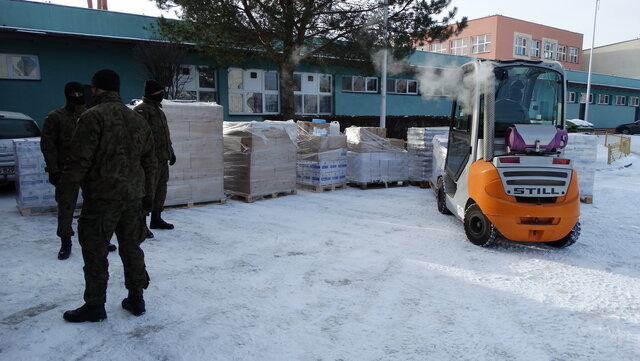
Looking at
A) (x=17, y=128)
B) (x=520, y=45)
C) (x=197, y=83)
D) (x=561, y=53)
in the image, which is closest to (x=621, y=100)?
(x=520, y=45)

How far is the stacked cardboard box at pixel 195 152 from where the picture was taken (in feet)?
23.7

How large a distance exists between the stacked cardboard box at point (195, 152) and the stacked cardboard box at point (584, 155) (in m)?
6.66

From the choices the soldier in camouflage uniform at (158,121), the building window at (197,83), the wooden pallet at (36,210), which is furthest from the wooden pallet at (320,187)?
the building window at (197,83)

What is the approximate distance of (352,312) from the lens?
3701 mm

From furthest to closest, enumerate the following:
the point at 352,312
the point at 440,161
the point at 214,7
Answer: the point at 214,7 < the point at 440,161 < the point at 352,312

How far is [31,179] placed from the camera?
6781 millimetres

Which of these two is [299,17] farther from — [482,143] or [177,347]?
[177,347]

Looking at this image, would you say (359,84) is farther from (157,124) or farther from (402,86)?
(157,124)

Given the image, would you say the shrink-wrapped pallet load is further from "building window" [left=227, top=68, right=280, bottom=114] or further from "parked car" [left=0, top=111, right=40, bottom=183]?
→ "building window" [left=227, top=68, right=280, bottom=114]

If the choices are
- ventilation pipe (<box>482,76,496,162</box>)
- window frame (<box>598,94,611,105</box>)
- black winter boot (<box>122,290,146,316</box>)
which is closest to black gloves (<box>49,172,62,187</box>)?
black winter boot (<box>122,290,146,316</box>)

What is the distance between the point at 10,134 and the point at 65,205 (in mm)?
5247

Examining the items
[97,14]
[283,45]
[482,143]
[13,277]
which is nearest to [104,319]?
[13,277]

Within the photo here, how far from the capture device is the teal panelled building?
12492mm

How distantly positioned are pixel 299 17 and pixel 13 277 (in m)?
9.55
